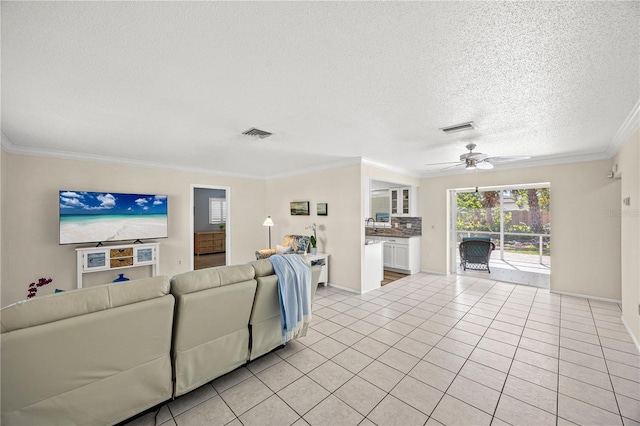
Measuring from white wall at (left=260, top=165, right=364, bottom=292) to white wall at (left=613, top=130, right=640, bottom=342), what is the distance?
327 centimetres

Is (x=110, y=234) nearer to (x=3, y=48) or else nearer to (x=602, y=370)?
(x=3, y=48)

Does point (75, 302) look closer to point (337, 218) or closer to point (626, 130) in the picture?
point (337, 218)

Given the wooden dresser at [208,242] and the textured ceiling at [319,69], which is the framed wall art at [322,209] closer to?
the textured ceiling at [319,69]

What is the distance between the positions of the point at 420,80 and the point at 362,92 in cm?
45

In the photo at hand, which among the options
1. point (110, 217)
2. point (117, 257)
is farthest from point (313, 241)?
point (110, 217)

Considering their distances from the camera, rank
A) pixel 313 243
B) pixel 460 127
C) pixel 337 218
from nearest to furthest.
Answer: pixel 460 127 → pixel 337 218 → pixel 313 243

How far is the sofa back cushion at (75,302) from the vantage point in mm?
1354

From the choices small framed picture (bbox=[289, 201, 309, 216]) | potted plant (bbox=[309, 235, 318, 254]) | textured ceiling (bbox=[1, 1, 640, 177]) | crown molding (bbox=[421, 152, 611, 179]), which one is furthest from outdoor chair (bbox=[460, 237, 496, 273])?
small framed picture (bbox=[289, 201, 309, 216])

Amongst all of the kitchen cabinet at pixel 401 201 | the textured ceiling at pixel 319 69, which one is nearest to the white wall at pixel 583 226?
the textured ceiling at pixel 319 69

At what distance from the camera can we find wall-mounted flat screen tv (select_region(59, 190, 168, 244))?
13.6ft

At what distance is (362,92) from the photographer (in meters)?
2.13

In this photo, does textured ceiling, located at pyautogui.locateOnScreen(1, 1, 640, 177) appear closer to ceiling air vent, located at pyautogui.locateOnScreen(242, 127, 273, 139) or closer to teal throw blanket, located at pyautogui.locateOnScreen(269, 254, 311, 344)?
ceiling air vent, located at pyautogui.locateOnScreen(242, 127, 273, 139)

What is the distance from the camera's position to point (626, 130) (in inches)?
116

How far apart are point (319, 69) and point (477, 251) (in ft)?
19.3
